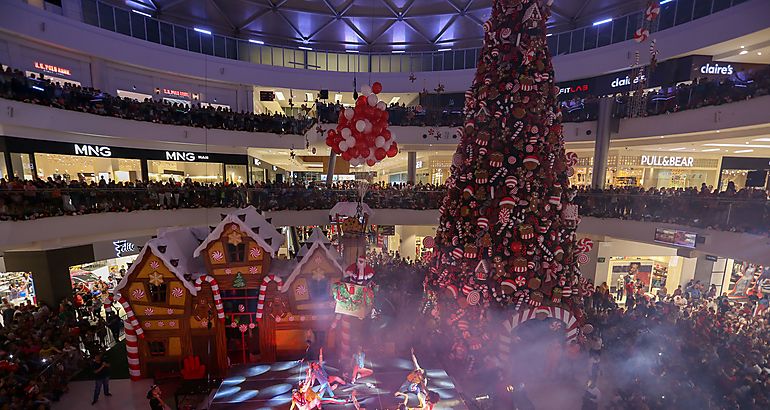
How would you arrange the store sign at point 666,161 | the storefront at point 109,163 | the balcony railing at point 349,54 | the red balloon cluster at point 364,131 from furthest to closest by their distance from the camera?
the store sign at point 666,161 < the balcony railing at point 349,54 < the storefront at point 109,163 < the red balloon cluster at point 364,131

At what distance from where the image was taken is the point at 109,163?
17375 millimetres

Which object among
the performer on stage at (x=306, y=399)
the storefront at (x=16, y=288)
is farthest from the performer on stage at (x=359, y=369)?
the storefront at (x=16, y=288)

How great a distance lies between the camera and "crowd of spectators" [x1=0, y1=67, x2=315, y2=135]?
10817mm

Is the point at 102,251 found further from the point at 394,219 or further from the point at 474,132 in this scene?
the point at 474,132

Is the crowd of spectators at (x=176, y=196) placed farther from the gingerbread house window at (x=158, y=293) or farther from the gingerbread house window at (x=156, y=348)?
the gingerbread house window at (x=156, y=348)

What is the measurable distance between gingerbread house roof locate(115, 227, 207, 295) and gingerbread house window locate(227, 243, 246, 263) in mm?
974

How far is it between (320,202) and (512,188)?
1089 cm

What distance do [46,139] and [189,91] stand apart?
25.0 ft

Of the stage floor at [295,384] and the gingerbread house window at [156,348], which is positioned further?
the gingerbread house window at [156,348]

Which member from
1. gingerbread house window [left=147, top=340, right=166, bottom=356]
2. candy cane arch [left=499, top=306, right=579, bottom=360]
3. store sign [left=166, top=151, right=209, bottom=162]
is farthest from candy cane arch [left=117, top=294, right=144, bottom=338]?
store sign [left=166, top=151, right=209, bottom=162]

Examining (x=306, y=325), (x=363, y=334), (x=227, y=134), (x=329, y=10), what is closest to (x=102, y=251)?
(x=227, y=134)

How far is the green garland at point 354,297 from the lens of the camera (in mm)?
7379

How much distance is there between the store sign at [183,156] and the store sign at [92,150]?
254 centimetres

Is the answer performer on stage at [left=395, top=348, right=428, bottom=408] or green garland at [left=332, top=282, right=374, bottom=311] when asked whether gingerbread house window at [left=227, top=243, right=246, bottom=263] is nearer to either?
green garland at [left=332, top=282, right=374, bottom=311]
